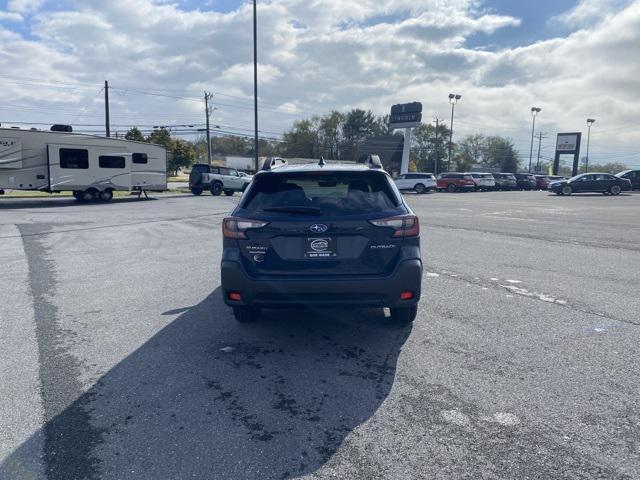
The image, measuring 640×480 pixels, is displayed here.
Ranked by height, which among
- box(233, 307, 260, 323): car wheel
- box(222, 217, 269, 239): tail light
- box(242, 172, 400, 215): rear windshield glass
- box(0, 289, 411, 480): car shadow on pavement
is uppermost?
box(242, 172, 400, 215): rear windshield glass

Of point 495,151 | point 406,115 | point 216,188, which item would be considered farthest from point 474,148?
point 216,188

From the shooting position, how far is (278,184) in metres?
4.38

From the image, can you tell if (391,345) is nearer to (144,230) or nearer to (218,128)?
(144,230)

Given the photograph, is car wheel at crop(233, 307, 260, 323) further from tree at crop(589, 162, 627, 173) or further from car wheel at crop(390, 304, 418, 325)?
tree at crop(589, 162, 627, 173)

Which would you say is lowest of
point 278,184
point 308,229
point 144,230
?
point 144,230

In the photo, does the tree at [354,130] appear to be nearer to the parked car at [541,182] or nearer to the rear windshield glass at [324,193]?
the parked car at [541,182]

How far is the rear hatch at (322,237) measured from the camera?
159 inches

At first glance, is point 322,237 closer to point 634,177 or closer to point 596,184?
point 596,184

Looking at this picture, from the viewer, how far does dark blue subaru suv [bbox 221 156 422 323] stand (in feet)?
13.2

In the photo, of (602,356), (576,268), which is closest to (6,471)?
(602,356)

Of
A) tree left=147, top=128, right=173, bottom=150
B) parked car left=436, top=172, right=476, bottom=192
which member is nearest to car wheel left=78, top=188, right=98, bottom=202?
parked car left=436, top=172, right=476, bottom=192

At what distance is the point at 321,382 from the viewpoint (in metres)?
3.66

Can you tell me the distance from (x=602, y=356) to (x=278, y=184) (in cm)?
321

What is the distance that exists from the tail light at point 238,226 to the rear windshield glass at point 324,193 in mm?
153
